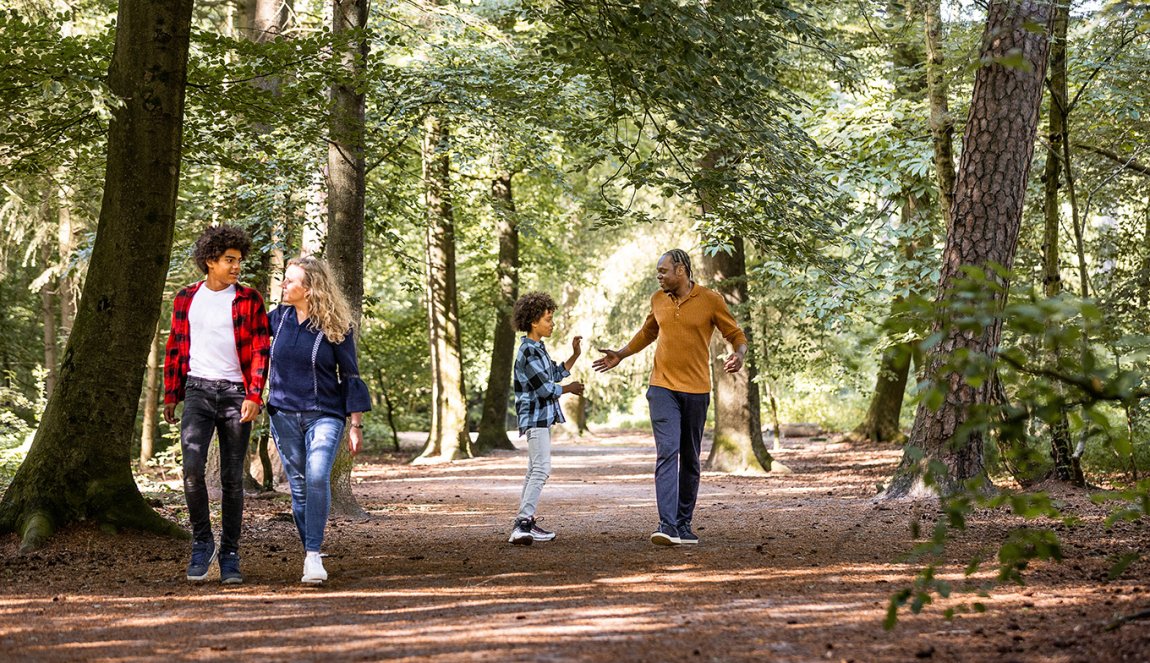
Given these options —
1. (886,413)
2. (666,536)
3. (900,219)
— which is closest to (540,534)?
(666,536)

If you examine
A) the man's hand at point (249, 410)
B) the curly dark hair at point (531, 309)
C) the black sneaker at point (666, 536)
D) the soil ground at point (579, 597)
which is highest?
the curly dark hair at point (531, 309)

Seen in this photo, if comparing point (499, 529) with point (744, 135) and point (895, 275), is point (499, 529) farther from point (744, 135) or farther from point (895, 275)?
point (895, 275)

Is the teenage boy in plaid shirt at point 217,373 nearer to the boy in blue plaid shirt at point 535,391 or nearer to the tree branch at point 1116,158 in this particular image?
the boy in blue plaid shirt at point 535,391

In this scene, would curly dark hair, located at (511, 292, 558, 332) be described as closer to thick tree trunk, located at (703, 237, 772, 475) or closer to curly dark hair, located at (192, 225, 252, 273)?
curly dark hair, located at (192, 225, 252, 273)

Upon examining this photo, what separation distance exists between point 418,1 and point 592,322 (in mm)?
13785

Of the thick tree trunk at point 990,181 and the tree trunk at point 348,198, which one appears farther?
the tree trunk at point 348,198

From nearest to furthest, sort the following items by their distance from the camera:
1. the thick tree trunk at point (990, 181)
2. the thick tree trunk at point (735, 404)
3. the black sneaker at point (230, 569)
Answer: the black sneaker at point (230, 569)
the thick tree trunk at point (990, 181)
the thick tree trunk at point (735, 404)

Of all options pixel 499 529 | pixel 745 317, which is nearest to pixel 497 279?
pixel 745 317

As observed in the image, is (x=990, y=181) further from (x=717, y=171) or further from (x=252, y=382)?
(x=252, y=382)

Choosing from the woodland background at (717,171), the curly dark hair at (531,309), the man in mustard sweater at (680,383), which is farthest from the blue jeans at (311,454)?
the man in mustard sweater at (680,383)

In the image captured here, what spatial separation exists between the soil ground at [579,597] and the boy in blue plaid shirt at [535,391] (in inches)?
16.9

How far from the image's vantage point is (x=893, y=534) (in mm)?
8719

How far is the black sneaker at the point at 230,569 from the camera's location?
6664 mm

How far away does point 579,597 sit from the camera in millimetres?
6020
